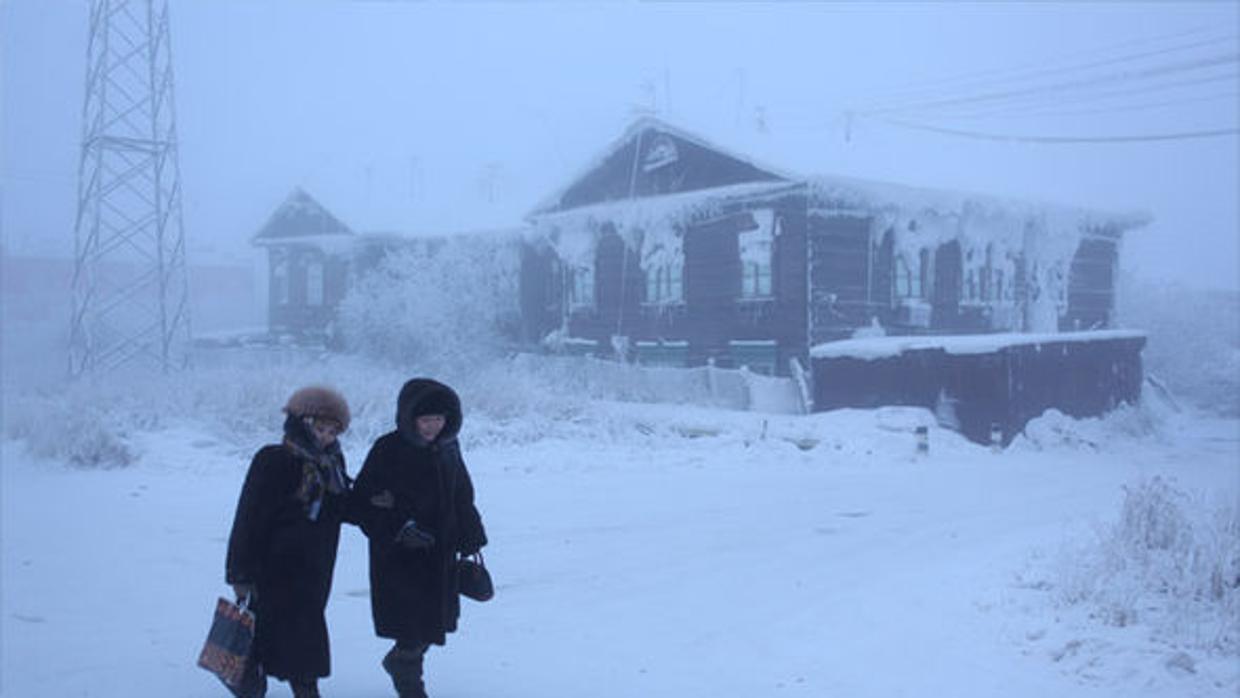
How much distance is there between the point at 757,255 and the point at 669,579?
17.1 meters

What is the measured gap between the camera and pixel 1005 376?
59.1ft

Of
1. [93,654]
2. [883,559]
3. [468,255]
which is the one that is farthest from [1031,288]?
[93,654]

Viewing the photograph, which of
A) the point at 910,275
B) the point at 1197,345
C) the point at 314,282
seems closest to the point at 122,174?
the point at 314,282

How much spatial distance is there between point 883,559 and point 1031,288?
22.6 m

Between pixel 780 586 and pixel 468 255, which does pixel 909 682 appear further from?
pixel 468 255

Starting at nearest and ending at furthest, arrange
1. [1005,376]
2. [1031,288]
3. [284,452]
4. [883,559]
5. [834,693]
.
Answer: [284,452] → [834,693] → [883,559] → [1005,376] → [1031,288]

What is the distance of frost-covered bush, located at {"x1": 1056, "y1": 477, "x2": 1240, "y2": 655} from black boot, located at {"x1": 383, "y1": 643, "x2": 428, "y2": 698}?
4436 mm

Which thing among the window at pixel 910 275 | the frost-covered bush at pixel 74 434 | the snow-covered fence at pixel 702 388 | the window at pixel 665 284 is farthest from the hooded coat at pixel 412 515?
the window at pixel 910 275

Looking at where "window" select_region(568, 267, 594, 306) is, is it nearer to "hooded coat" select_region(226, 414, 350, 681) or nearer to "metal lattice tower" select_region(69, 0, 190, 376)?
"metal lattice tower" select_region(69, 0, 190, 376)

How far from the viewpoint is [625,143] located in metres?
27.5

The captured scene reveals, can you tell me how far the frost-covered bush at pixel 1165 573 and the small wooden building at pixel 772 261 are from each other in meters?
15.2

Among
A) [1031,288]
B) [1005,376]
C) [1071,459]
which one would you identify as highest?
[1031,288]

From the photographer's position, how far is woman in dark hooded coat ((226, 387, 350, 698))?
448cm

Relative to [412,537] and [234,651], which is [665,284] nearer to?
[412,537]
